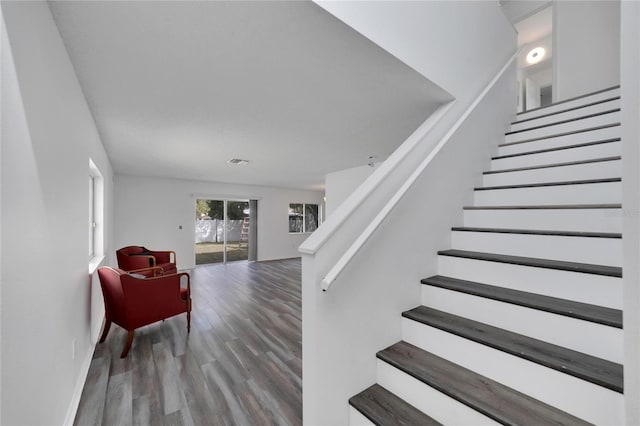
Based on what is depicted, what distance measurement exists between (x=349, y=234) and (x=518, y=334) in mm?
1002

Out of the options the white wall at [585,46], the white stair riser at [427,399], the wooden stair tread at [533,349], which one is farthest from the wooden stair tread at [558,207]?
the white wall at [585,46]

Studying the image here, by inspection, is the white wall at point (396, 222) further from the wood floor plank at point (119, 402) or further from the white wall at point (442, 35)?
the wood floor plank at point (119, 402)

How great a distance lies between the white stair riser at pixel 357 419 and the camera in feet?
4.28

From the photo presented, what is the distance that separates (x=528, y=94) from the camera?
5.18 metres

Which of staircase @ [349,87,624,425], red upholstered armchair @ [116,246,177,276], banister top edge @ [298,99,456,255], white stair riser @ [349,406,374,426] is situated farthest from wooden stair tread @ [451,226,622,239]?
red upholstered armchair @ [116,246,177,276]

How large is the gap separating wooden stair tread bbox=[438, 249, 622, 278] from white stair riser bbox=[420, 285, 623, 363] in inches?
10.7

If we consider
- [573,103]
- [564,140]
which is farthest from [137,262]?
[573,103]

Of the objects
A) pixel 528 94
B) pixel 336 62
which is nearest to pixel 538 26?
pixel 528 94

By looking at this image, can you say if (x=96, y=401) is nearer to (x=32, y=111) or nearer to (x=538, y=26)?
(x=32, y=111)

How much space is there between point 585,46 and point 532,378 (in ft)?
A: 15.5

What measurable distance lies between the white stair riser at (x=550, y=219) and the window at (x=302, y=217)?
7.37 meters

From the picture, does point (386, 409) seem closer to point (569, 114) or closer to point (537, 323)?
point (537, 323)

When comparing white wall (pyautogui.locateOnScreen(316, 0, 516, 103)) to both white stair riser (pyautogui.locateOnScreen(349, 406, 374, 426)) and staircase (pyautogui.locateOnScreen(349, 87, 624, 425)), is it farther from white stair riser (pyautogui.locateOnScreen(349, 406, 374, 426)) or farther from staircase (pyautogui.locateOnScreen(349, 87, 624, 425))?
white stair riser (pyautogui.locateOnScreen(349, 406, 374, 426))

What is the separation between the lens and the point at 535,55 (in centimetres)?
493
